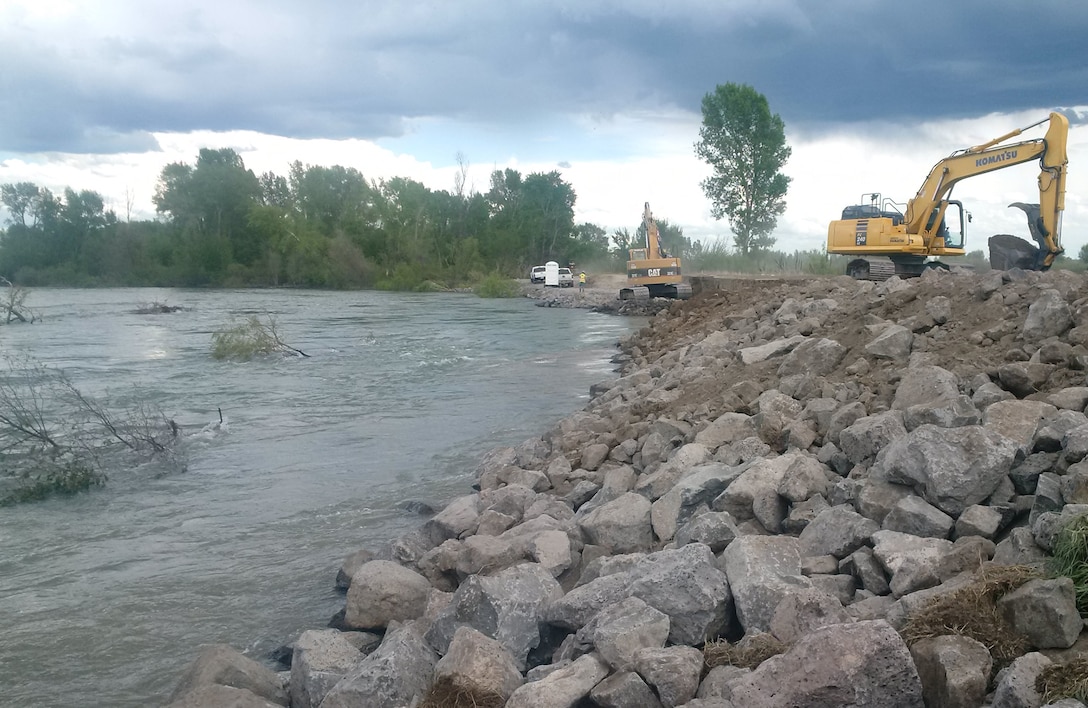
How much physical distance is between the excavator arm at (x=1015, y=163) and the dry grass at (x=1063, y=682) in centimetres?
1695

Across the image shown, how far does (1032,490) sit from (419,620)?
3.63m

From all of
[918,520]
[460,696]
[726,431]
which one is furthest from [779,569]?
[726,431]

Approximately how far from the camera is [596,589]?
15.1 feet

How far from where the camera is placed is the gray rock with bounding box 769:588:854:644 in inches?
152

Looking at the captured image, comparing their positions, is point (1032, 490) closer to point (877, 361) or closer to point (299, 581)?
point (877, 361)

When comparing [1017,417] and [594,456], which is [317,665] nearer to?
[1017,417]

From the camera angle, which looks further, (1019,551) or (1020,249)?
(1020,249)

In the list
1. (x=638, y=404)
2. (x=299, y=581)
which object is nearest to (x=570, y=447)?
(x=638, y=404)

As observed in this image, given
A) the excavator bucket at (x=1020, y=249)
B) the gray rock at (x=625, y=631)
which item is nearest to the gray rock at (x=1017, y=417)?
the gray rock at (x=625, y=631)

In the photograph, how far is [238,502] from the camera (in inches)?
371

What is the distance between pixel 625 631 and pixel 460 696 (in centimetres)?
82

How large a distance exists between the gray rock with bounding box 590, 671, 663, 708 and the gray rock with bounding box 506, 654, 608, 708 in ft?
0.27

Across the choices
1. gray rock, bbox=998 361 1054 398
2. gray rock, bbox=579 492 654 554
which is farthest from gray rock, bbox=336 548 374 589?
gray rock, bbox=998 361 1054 398

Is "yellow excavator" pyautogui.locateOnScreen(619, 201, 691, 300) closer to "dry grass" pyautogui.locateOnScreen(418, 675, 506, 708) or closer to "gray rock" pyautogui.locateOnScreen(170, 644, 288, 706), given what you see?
"gray rock" pyautogui.locateOnScreen(170, 644, 288, 706)
